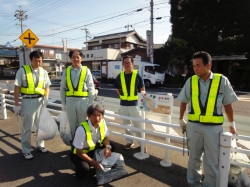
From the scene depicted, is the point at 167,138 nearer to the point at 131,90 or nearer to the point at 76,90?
the point at 131,90

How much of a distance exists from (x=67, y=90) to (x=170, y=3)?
21.4 metres

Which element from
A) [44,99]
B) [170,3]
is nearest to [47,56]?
[170,3]

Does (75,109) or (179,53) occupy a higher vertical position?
Answer: (179,53)

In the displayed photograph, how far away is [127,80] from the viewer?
4090 millimetres

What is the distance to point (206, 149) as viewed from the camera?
2.56 m

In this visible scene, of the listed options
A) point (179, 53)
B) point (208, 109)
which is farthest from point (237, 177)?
point (179, 53)

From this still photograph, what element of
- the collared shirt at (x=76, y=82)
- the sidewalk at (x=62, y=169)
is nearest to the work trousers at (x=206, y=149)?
the sidewalk at (x=62, y=169)

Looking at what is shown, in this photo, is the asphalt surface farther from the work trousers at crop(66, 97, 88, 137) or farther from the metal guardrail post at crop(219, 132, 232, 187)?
the work trousers at crop(66, 97, 88, 137)

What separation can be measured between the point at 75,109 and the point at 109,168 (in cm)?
125

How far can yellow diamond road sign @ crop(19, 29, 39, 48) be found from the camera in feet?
23.4

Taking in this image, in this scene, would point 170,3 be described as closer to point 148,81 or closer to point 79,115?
point 148,81

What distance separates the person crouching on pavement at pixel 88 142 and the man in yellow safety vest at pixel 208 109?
132 centimetres

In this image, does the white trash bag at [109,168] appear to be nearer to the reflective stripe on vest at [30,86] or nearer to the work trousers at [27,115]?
A: the work trousers at [27,115]

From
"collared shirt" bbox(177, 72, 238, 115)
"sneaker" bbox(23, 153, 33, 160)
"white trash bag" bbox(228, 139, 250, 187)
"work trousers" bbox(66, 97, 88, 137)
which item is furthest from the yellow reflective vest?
"white trash bag" bbox(228, 139, 250, 187)
